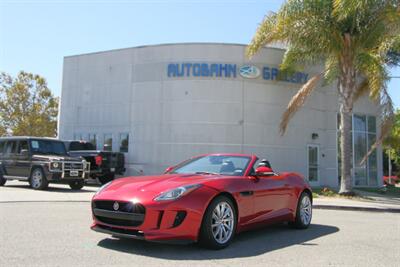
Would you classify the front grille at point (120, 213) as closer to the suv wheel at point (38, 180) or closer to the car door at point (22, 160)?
the suv wheel at point (38, 180)

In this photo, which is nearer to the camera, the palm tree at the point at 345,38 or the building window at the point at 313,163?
the palm tree at the point at 345,38

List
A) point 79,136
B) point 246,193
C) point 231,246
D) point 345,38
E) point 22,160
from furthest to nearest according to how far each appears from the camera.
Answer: point 79,136
point 345,38
point 22,160
point 246,193
point 231,246

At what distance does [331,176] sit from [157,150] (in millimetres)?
9522

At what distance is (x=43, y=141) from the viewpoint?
1686 centimetres

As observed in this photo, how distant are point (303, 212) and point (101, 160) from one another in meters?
12.9

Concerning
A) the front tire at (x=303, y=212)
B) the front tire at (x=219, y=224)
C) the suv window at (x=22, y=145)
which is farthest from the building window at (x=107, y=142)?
the front tire at (x=219, y=224)

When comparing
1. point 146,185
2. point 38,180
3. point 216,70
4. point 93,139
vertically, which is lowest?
point 38,180

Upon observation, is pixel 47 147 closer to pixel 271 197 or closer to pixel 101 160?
pixel 101 160

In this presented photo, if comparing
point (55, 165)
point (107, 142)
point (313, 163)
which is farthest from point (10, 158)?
point (313, 163)

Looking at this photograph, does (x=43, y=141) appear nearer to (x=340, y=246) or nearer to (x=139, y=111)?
(x=139, y=111)

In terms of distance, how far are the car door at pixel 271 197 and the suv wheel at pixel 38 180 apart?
10.6 m

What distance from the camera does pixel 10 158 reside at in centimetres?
1705

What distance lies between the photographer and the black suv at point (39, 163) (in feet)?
52.1

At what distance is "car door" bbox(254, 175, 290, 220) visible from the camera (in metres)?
7.14
